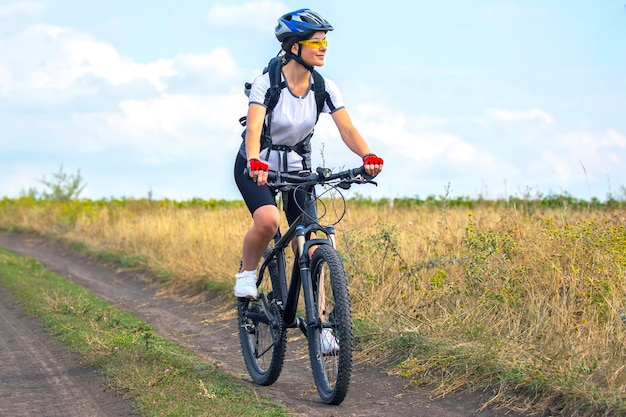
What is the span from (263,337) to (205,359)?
131 centimetres

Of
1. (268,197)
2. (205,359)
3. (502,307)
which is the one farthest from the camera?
(205,359)

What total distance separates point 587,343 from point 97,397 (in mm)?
3400

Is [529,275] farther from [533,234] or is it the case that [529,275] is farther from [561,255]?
[533,234]

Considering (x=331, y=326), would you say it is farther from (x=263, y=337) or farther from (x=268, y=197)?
(x=263, y=337)

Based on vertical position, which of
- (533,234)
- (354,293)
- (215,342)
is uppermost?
(533,234)

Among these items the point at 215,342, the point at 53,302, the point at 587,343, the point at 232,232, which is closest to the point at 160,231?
the point at 232,232

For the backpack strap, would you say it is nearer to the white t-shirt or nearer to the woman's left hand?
the white t-shirt

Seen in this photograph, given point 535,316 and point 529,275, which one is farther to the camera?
point 529,275

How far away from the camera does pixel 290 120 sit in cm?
610

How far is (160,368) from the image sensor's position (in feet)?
22.4

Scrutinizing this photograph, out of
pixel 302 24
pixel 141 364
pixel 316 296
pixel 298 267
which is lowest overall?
pixel 141 364

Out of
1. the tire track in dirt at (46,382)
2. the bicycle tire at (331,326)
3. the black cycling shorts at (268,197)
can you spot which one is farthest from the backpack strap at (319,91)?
the tire track in dirt at (46,382)

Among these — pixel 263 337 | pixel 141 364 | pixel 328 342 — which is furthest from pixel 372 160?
pixel 141 364

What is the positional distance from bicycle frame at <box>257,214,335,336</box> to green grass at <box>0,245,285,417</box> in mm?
635
